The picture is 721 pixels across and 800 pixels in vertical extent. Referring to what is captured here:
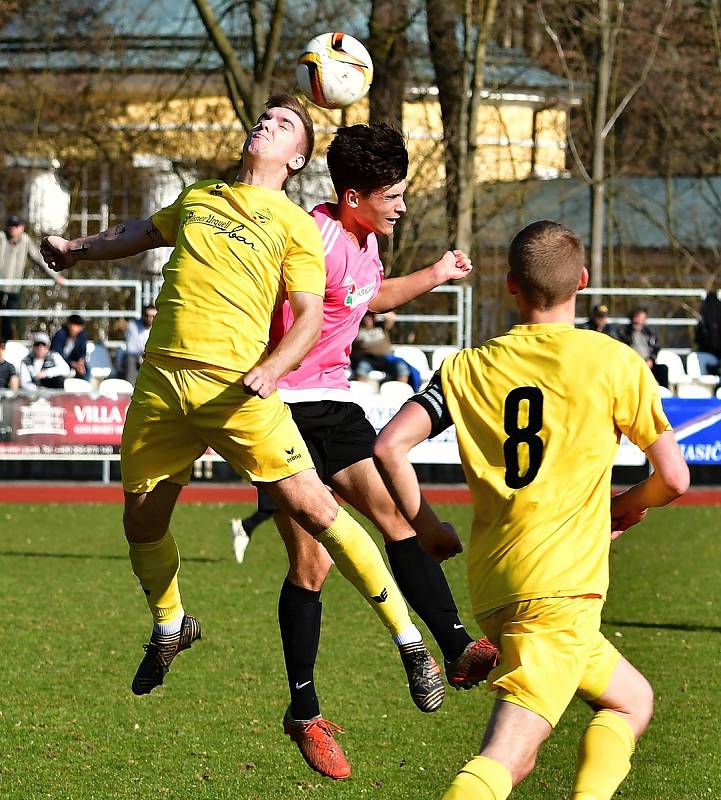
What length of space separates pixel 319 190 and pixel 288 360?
1846 cm

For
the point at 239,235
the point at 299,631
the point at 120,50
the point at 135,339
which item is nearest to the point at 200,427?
the point at 239,235

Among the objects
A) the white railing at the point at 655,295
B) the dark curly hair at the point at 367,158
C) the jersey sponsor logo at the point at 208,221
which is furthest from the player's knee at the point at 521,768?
the white railing at the point at 655,295

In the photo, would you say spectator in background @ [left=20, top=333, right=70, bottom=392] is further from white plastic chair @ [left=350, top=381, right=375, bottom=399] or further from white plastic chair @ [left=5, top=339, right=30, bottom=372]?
white plastic chair @ [left=350, top=381, right=375, bottom=399]

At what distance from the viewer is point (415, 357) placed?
17.8 m

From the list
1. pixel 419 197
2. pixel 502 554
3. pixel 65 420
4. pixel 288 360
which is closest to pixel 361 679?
pixel 288 360

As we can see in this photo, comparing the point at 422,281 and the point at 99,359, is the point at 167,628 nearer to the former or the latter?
the point at 422,281

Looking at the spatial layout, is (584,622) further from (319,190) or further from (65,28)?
(65,28)

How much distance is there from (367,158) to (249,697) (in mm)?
2899

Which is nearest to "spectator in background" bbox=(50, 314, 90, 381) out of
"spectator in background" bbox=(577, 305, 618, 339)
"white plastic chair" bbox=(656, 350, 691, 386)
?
"spectator in background" bbox=(577, 305, 618, 339)

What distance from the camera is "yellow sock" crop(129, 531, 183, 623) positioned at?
5395 mm

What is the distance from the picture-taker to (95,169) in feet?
83.6

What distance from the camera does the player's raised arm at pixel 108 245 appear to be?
534 cm

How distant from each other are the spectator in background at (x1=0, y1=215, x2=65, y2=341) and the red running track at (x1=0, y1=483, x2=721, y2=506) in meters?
2.36

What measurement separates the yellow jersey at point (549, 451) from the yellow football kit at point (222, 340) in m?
1.19
